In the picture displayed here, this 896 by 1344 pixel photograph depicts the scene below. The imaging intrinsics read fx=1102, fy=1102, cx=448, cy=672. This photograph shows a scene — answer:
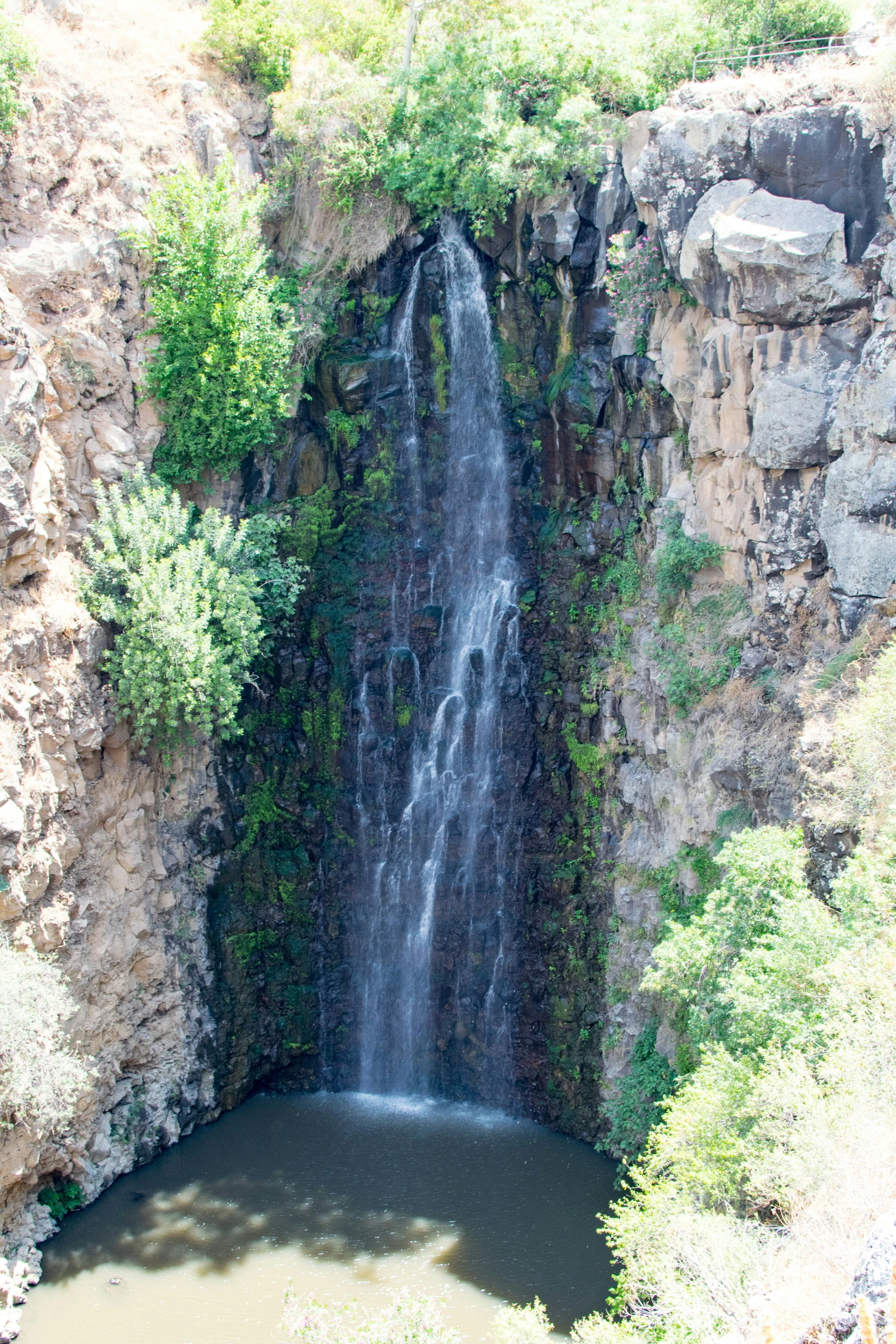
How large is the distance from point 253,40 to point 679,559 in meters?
13.0

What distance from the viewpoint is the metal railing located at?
1756 cm

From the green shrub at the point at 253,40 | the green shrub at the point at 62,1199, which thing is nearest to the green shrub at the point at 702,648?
the green shrub at the point at 62,1199

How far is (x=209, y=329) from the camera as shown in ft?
61.9

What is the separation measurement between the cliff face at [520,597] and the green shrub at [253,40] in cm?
77

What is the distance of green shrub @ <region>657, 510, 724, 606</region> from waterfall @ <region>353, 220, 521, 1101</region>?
144 inches

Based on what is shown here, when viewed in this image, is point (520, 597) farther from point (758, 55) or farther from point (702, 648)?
point (758, 55)

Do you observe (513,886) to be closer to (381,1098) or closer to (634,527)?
(381,1098)

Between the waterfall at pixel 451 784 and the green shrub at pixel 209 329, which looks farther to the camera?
the waterfall at pixel 451 784

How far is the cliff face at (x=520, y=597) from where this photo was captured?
50.9 ft

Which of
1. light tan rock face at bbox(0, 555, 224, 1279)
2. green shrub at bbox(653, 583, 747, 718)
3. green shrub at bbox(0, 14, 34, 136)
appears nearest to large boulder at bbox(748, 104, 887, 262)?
green shrub at bbox(653, 583, 747, 718)

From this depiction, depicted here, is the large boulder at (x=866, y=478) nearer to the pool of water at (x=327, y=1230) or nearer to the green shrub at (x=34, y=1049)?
the pool of water at (x=327, y=1230)

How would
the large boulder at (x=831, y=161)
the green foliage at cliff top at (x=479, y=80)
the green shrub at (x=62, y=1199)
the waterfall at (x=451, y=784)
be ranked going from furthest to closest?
the waterfall at (x=451, y=784) → the green foliage at cliff top at (x=479, y=80) → the green shrub at (x=62, y=1199) → the large boulder at (x=831, y=161)

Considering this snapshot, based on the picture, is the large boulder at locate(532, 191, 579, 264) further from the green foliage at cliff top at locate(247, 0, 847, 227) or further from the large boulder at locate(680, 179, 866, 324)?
the large boulder at locate(680, 179, 866, 324)

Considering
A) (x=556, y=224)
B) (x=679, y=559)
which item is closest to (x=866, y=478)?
(x=679, y=559)
